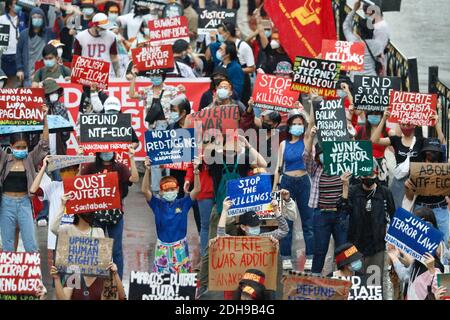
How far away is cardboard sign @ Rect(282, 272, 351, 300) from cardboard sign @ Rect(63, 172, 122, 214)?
2.58m

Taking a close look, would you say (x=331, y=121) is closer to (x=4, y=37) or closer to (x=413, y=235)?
(x=413, y=235)

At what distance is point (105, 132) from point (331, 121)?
2.49m

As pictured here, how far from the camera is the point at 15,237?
1811 centimetres

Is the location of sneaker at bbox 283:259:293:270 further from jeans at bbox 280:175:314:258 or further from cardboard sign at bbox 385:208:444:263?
cardboard sign at bbox 385:208:444:263

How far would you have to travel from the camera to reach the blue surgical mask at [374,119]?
19438 mm

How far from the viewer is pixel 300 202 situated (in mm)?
18688

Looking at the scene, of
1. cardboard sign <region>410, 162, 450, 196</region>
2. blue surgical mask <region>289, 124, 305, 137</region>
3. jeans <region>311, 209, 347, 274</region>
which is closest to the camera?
cardboard sign <region>410, 162, 450, 196</region>

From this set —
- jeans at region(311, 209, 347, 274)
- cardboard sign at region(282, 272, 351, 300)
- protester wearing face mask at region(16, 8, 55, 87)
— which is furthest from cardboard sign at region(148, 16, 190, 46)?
cardboard sign at region(282, 272, 351, 300)

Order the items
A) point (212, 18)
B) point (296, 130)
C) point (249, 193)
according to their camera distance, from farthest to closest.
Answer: point (212, 18) < point (296, 130) < point (249, 193)

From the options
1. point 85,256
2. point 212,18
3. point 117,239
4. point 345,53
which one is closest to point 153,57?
point 345,53

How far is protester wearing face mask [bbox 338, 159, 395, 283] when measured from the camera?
55.6 feet

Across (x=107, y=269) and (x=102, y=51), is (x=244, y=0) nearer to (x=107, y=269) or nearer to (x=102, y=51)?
(x=102, y=51)

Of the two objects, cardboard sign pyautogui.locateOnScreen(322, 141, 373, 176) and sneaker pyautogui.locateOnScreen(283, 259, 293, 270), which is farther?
sneaker pyautogui.locateOnScreen(283, 259, 293, 270)

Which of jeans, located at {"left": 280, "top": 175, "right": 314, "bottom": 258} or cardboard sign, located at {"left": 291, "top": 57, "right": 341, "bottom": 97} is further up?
cardboard sign, located at {"left": 291, "top": 57, "right": 341, "bottom": 97}
